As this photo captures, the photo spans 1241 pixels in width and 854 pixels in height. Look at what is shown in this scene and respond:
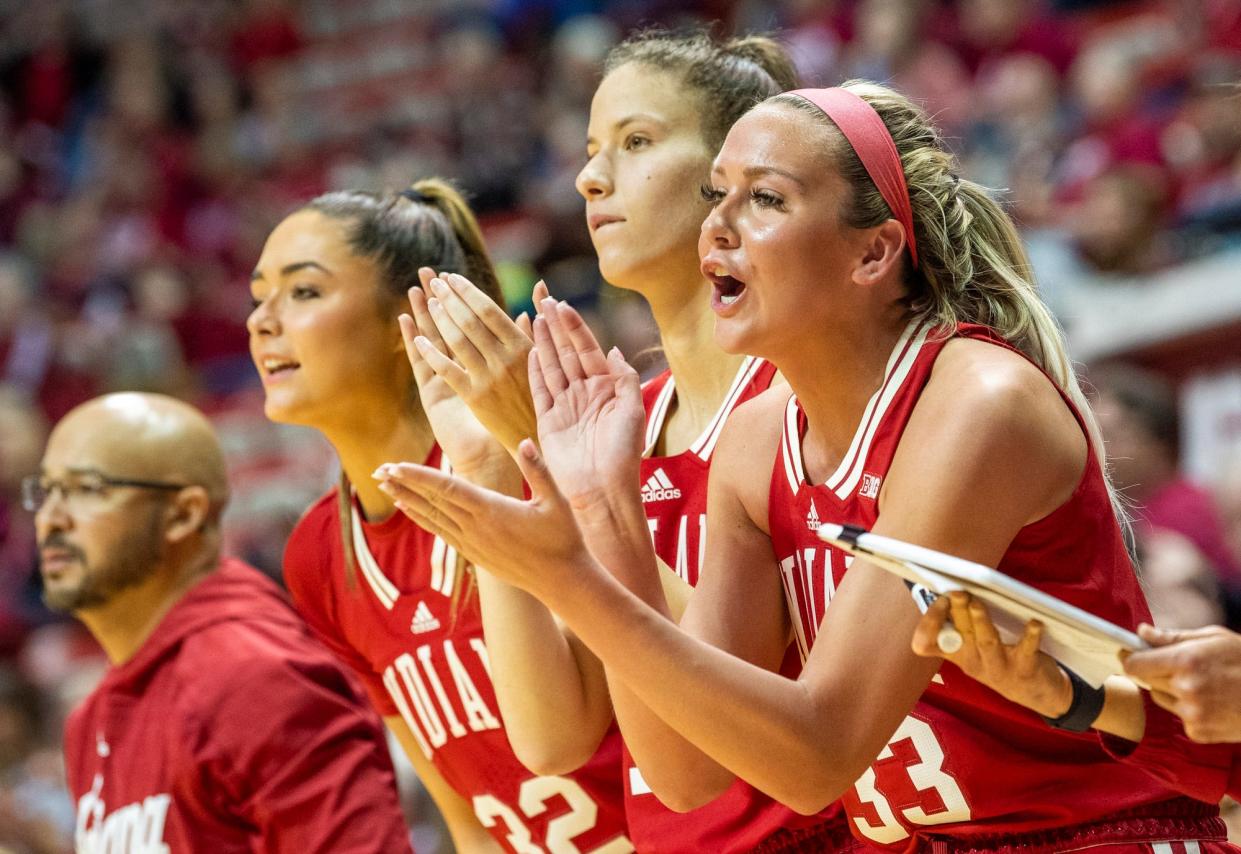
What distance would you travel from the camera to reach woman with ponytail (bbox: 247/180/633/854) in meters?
3.41

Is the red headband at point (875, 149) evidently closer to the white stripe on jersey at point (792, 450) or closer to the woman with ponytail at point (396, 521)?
the white stripe on jersey at point (792, 450)

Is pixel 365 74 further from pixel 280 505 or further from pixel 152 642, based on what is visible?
pixel 152 642

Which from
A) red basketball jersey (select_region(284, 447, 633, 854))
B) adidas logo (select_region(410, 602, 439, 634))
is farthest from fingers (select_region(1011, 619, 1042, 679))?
adidas logo (select_region(410, 602, 439, 634))

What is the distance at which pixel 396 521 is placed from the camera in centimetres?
357

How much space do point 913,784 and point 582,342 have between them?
2.69ft

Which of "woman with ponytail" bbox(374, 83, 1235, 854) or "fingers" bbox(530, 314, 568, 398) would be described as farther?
"fingers" bbox(530, 314, 568, 398)

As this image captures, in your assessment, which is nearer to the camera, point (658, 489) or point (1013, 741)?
point (1013, 741)

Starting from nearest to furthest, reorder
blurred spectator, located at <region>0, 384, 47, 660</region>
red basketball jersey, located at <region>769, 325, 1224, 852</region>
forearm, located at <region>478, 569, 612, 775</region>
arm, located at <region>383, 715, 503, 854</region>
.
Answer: red basketball jersey, located at <region>769, 325, 1224, 852</region> < forearm, located at <region>478, 569, 612, 775</region> < arm, located at <region>383, 715, 503, 854</region> < blurred spectator, located at <region>0, 384, 47, 660</region>

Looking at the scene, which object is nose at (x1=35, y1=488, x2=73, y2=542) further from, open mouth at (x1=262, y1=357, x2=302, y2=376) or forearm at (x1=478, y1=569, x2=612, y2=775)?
forearm at (x1=478, y1=569, x2=612, y2=775)

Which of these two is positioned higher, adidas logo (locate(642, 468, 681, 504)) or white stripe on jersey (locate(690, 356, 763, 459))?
white stripe on jersey (locate(690, 356, 763, 459))

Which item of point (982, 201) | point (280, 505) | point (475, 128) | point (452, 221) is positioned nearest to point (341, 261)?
point (452, 221)

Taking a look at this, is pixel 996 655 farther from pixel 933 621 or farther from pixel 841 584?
pixel 841 584

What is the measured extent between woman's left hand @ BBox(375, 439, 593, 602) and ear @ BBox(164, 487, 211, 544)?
231cm

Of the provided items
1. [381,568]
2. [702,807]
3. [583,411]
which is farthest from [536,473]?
[381,568]
